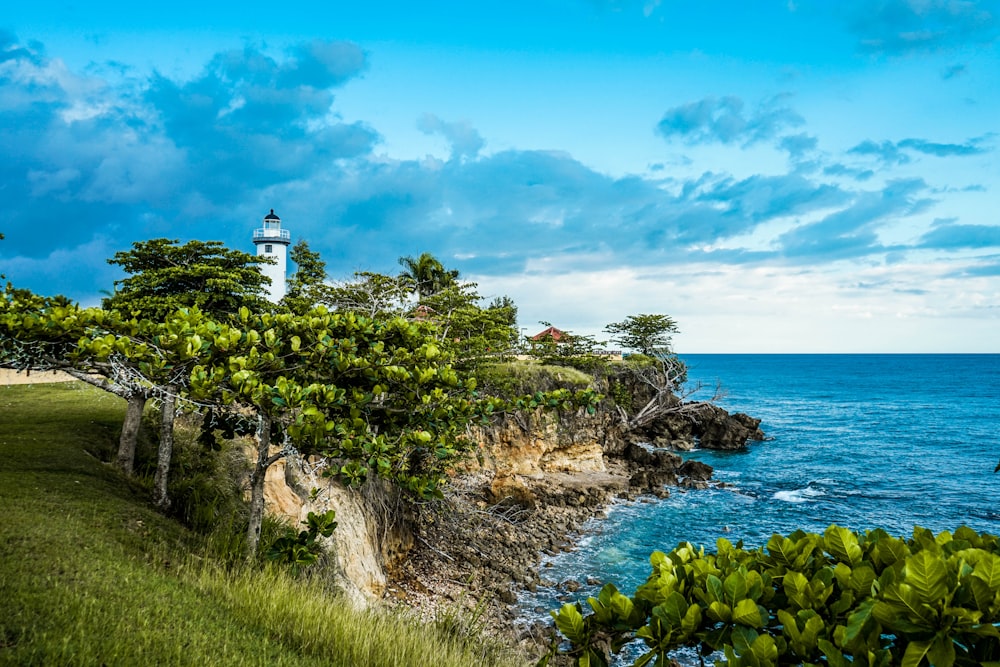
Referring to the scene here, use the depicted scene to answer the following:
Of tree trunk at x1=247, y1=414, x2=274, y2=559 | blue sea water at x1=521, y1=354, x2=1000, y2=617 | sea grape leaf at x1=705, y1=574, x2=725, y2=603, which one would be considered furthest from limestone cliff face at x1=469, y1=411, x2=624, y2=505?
sea grape leaf at x1=705, y1=574, x2=725, y2=603

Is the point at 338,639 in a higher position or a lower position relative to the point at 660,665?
lower

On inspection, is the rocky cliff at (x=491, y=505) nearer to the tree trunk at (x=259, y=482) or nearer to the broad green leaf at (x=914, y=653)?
the tree trunk at (x=259, y=482)

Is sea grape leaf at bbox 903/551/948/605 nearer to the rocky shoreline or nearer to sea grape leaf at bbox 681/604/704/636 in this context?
sea grape leaf at bbox 681/604/704/636

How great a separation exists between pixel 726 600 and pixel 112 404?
656 inches

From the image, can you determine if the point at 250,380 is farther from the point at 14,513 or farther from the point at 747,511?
the point at 747,511

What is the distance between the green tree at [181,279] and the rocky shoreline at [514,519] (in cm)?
737

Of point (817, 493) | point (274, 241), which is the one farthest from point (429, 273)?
point (817, 493)

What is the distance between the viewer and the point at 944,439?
146ft

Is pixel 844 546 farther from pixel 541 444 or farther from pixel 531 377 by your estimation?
pixel 531 377

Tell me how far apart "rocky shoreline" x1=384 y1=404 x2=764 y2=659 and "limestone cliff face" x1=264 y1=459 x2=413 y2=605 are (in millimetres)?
661

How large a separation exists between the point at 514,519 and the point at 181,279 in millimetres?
13663

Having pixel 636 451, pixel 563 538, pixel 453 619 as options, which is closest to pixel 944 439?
pixel 636 451

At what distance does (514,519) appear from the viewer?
2008 centimetres

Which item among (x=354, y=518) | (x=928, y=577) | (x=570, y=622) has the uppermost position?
(x=928, y=577)
